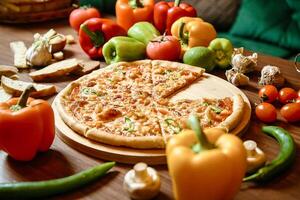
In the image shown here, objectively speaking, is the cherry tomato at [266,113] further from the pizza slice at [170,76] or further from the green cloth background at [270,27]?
the green cloth background at [270,27]

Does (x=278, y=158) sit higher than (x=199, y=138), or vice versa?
(x=199, y=138)

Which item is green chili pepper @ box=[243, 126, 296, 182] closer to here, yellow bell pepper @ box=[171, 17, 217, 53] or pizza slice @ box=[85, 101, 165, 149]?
pizza slice @ box=[85, 101, 165, 149]

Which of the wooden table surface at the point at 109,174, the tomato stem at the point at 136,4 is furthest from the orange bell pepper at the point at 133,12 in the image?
the wooden table surface at the point at 109,174

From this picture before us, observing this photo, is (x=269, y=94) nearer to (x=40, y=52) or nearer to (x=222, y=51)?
(x=222, y=51)

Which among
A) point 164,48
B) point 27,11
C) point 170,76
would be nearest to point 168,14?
point 164,48

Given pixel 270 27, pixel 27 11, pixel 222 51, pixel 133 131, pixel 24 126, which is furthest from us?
pixel 270 27

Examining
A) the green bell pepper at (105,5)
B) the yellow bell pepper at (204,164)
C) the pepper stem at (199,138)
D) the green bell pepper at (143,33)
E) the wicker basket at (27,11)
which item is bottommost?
the green bell pepper at (105,5)

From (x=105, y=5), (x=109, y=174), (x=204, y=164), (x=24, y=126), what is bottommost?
(x=105, y=5)
